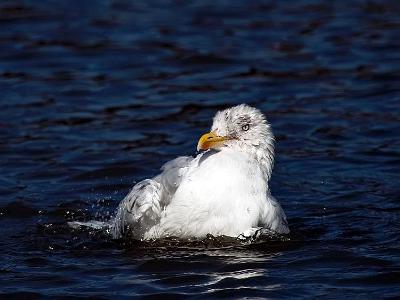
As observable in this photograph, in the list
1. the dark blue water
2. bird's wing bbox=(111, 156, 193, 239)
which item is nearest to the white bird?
bird's wing bbox=(111, 156, 193, 239)

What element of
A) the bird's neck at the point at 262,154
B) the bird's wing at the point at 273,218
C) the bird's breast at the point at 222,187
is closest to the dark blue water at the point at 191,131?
the bird's wing at the point at 273,218

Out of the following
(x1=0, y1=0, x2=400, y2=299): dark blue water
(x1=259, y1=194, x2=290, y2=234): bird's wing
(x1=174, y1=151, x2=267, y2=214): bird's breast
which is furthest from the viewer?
(x1=259, y1=194, x2=290, y2=234): bird's wing

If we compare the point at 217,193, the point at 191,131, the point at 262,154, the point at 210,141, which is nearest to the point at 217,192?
the point at 217,193

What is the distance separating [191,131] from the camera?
11859 mm

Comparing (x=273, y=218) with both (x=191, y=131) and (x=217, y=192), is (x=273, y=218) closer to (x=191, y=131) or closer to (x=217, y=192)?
(x=217, y=192)

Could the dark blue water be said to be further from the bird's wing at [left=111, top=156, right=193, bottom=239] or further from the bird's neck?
the bird's neck

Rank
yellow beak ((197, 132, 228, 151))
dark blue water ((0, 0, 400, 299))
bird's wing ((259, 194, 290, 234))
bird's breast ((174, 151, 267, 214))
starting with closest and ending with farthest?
1. dark blue water ((0, 0, 400, 299))
2. bird's breast ((174, 151, 267, 214))
3. bird's wing ((259, 194, 290, 234))
4. yellow beak ((197, 132, 228, 151))

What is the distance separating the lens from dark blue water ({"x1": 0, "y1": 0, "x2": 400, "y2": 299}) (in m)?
7.93

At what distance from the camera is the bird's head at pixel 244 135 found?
27.9ft

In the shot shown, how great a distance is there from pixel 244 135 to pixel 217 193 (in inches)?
25.7

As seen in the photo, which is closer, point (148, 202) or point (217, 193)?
point (217, 193)

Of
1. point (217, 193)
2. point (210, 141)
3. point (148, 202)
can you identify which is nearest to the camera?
point (217, 193)

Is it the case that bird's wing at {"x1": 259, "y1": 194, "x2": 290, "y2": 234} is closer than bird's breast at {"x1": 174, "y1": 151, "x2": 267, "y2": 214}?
No

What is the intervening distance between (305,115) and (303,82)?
1226 millimetres
